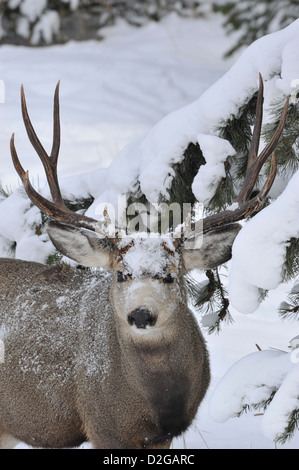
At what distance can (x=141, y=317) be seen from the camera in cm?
400

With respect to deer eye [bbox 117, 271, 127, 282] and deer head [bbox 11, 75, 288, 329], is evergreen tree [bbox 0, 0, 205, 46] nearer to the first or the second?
deer head [bbox 11, 75, 288, 329]

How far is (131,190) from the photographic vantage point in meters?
5.13

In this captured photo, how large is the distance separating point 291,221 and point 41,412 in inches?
88.2

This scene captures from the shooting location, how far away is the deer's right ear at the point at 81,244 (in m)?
4.52

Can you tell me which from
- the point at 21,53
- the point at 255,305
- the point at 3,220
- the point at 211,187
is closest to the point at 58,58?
the point at 21,53

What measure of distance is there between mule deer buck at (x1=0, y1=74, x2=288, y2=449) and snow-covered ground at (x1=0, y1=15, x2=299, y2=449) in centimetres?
280

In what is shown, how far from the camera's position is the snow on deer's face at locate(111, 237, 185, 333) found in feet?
13.4

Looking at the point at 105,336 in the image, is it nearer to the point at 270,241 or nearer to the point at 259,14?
the point at 270,241

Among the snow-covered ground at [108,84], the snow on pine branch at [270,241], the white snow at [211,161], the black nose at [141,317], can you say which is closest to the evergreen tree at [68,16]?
the snow-covered ground at [108,84]

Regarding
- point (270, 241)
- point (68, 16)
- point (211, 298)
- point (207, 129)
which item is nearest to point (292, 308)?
point (211, 298)

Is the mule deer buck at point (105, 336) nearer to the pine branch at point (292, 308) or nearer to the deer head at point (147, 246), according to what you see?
the deer head at point (147, 246)

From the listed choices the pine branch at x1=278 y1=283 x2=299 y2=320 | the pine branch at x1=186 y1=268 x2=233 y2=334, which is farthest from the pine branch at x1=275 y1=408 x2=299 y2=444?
the pine branch at x1=186 y1=268 x2=233 y2=334

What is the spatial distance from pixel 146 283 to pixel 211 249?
22.2 inches
